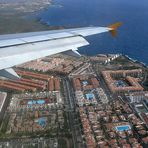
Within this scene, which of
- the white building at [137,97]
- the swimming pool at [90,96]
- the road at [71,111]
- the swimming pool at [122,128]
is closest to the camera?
the road at [71,111]

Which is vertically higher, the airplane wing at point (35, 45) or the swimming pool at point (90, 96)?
the airplane wing at point (35, 45)

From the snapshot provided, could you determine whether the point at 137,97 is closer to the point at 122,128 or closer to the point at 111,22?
the point at 122,128

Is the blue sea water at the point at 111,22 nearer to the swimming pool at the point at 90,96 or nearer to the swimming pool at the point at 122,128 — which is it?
the swimming pool at the point at 90,96

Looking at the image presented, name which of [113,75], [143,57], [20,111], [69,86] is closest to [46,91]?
[69,86]

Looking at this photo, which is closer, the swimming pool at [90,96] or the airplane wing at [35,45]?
the airplane wing at [35,45]

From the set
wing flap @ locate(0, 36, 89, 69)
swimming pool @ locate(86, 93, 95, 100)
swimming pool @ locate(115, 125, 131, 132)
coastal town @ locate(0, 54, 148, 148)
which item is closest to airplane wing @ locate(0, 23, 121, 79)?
wing flap @ locate(0, 36, 89, 69)

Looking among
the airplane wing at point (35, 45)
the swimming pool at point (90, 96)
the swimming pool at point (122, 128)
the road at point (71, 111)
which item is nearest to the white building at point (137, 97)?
the swimming pool at point (90, 96)

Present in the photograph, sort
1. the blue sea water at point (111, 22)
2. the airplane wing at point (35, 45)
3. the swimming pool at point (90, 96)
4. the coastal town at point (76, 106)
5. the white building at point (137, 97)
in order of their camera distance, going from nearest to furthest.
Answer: the airplane wing at point (35, 45), the coastal town at point (76, 106), the white building at point (137, 97), the swimming pool at point (90, 96), the blue sea water at point (111, 22)
